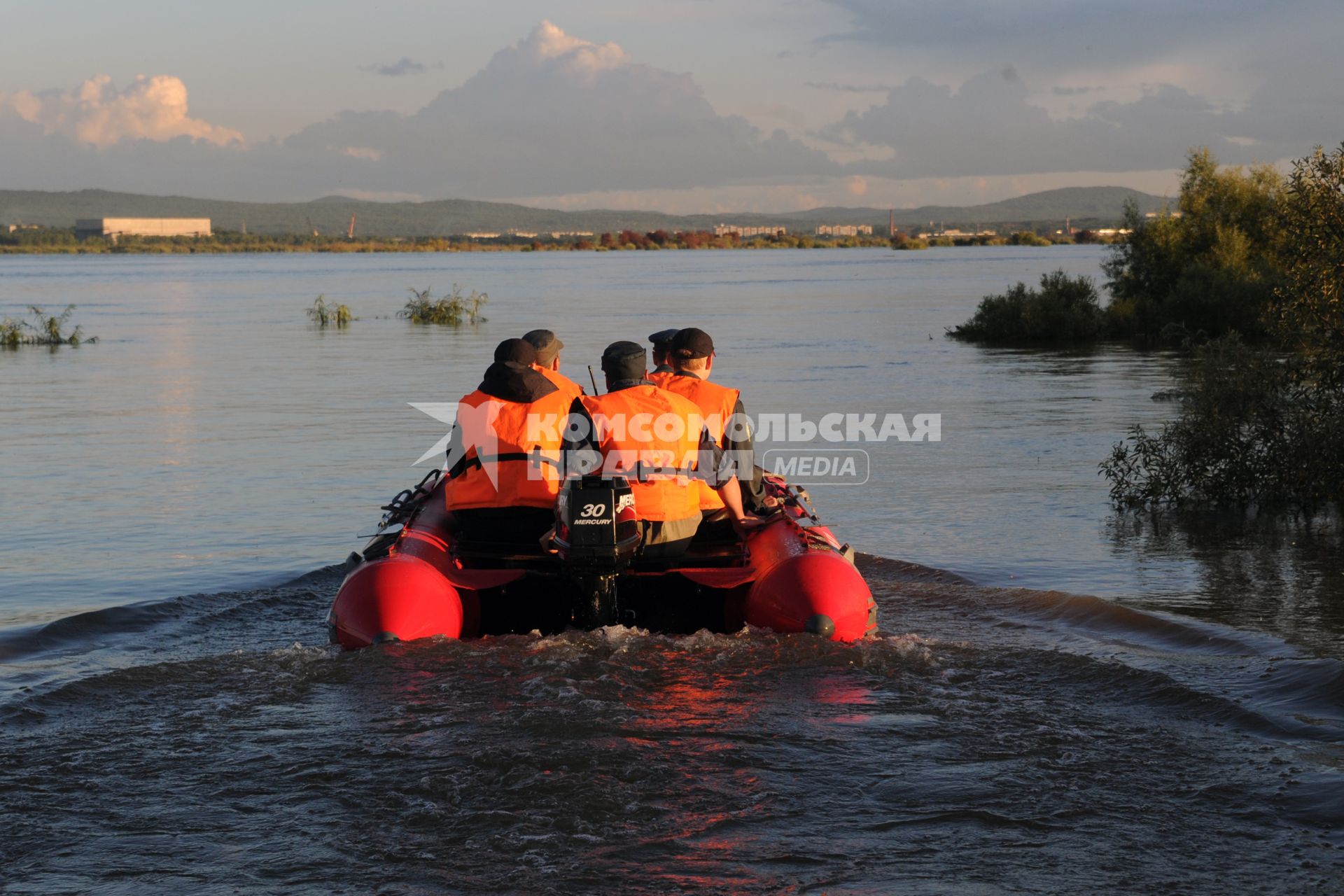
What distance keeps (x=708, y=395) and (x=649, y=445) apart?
51 centimetres

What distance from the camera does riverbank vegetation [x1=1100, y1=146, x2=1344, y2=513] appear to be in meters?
12.8

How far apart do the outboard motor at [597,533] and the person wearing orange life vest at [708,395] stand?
69 cm

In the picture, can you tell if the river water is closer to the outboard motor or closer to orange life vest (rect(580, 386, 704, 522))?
the outboard motor

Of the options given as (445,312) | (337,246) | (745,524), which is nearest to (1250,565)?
(745,524)

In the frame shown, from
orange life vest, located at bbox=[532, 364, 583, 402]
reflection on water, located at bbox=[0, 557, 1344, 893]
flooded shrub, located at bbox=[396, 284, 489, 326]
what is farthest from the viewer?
flooded shrub, located at bbox=[396, 284, 489, 326]

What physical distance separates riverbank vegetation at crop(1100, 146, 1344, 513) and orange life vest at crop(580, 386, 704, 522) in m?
7.03

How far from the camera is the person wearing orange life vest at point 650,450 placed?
773 centimetres

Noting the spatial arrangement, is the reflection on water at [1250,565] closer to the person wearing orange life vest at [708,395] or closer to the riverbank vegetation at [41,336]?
the person wearing orange life vest at [708,395]

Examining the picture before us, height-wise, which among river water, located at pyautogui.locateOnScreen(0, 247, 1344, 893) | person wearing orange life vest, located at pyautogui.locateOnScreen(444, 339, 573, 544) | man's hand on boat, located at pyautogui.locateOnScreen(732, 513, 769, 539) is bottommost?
river water, located at pyautogui.locateOnScreen(0, 247, 1344, 893)

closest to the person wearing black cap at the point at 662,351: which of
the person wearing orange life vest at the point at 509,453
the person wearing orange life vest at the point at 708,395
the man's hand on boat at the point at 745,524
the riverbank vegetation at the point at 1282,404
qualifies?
the person wearing orange life vest at the point at 708,395

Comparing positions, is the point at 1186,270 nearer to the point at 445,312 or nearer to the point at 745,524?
the point at 445,312

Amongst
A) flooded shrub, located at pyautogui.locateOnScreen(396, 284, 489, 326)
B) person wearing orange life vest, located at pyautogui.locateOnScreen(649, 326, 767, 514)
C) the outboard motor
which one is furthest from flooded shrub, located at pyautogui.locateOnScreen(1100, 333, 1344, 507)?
flooded shrub, located at pyautogui.locateOnScreen(396, 284, 489, 326)

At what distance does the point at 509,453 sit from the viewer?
27.0ft

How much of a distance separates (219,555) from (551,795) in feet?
22.3
